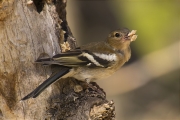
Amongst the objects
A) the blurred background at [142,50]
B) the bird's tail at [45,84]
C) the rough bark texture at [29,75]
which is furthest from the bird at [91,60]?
the blurred background at [142,50]

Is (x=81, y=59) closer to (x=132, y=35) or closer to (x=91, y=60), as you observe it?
(x=91, y=60)

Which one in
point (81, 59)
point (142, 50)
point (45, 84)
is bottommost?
point (45, 84)

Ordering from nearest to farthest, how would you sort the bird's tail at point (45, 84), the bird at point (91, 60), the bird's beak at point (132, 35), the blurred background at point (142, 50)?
the bird's tail at point (45, 84) → the bird at point (91, 60) → the bird's beak at point (132, 35) → the blurred background at point (142, 50)

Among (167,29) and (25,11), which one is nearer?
(25,11)

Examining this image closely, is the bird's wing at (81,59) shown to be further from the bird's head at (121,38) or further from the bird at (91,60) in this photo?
the bird's head at (121,38)

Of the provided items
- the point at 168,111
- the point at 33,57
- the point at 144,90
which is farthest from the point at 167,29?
the point at 33,57

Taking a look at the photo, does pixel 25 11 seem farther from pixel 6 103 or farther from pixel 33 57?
pixel 6 103

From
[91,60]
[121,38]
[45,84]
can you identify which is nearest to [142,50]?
[121,38]
